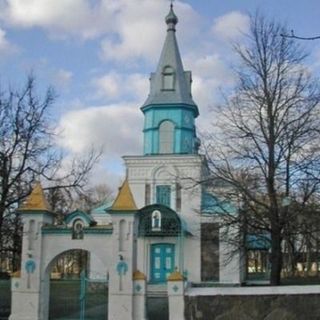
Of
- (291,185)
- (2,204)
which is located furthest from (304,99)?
(2,204)

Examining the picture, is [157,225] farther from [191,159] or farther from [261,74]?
[261,74]

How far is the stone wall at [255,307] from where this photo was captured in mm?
14828

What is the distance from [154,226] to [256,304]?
12.9m

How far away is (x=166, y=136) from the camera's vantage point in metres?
31.1

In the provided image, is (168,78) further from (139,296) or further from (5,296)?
(139,296)

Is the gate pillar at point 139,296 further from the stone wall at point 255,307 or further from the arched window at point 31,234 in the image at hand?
the arched window at point 31,234

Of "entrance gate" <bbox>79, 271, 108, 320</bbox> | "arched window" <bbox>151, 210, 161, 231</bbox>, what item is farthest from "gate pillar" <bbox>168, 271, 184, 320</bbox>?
"arched window" <bbox>151, 210, 161, 231</bbox>

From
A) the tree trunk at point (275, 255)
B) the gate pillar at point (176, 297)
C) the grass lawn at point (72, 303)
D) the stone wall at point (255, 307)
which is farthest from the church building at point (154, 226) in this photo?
the tree trunk at point (275, 255)

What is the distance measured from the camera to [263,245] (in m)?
20.7

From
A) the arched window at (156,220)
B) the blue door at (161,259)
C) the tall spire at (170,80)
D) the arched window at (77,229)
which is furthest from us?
the tall spire at (170,80)

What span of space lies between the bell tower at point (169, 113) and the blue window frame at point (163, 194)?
80.1 inches

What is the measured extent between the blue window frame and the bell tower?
2.04m

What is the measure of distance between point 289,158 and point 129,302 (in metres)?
6.53

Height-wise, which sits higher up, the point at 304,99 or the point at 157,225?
the point at 304,99
